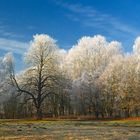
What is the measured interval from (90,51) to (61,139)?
76.0 metres

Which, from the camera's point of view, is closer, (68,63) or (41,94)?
(41,94)

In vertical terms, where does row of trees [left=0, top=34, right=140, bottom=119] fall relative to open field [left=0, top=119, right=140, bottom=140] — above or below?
above

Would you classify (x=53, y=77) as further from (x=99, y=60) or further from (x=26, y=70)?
(x=99, y=60)

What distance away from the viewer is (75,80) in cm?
10288

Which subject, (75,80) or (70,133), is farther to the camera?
(75,80)

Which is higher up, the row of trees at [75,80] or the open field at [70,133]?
the row of trees at [75,80]

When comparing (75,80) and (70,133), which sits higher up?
(75,80)

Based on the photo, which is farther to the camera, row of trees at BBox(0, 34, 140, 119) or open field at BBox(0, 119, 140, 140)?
row of trees at BBox(0, 34, 140, 119)

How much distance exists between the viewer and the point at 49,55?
83.3m

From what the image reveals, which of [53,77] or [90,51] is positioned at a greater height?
[90,51]

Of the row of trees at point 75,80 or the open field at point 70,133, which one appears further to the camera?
the row of trees at point 75,80

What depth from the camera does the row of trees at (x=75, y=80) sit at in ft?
273

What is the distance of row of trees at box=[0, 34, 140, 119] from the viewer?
8319cm

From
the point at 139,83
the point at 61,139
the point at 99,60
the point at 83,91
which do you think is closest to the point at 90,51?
the point at 99,60
